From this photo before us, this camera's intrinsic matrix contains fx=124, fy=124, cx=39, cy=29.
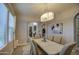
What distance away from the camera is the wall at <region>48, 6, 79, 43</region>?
91.9 inches

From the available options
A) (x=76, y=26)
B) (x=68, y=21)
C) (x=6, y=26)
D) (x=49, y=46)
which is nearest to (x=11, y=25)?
(x=6, y=26)

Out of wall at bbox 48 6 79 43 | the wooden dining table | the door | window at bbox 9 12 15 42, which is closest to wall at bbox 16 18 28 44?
window at bbox 9 12 15 42

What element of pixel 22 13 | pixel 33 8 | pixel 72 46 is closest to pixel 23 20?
pixel 22 13

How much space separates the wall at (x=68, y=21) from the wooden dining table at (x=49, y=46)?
192 mm

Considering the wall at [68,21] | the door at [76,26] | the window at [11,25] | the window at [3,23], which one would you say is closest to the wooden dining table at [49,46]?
the wall at [68,21]

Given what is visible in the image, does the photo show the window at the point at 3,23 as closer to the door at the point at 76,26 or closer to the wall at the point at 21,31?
the wall at the point at 21,31

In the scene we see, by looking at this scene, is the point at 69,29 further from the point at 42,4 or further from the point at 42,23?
the point at 42,4

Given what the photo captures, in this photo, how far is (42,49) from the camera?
2352 mm

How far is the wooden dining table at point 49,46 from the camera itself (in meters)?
2.28

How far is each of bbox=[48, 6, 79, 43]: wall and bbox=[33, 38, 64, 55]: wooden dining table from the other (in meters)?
0.19

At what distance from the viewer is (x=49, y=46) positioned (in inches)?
92.9

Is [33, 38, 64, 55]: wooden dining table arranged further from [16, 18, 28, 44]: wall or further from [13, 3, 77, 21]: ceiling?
[13, 3, 77, 21]: ceiling

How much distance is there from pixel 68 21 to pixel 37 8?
643mm

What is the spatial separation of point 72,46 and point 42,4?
0.95 meters
